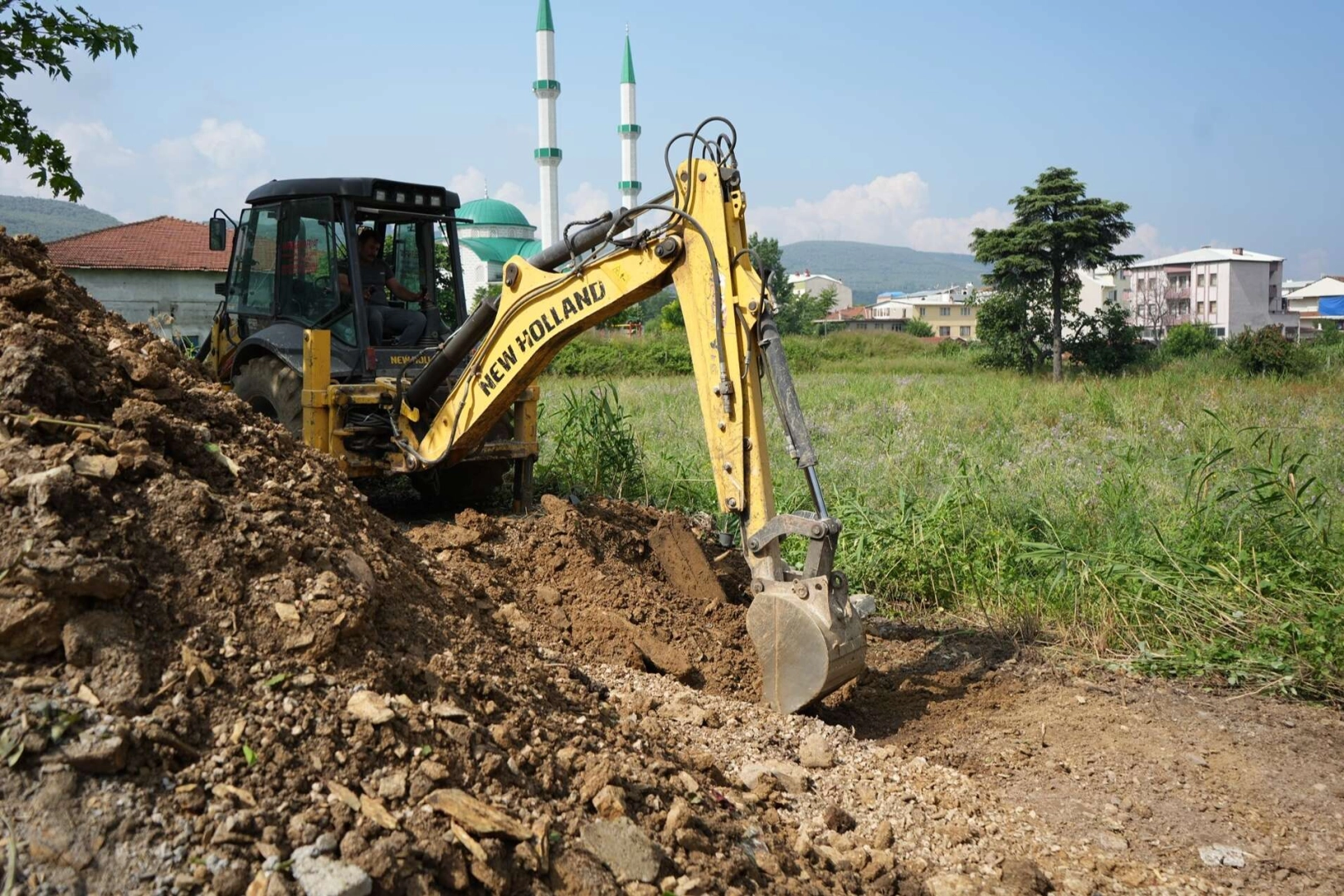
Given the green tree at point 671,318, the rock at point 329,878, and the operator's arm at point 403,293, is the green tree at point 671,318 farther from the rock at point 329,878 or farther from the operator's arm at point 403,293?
the rock at point 329,878

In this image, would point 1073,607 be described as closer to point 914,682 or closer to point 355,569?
point 914,682

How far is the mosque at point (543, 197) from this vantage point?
175 feet

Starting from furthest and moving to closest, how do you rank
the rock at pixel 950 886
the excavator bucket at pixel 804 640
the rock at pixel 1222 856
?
the excavator bucket at pixel 804 640
the rock at pixel 1222 856
the rock at pixel 950 886

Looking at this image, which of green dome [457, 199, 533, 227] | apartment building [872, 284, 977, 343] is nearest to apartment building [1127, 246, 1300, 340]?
apartment building [872, 284, 977, 343]

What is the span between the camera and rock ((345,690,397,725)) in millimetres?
2963

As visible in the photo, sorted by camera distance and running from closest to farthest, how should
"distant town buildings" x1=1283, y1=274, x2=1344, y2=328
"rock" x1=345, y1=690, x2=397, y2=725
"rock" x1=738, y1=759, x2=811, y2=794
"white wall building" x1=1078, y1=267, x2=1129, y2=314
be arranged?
"rock" x1=345, y1=690, x2=397, y2=725 < "rock" x1=738, y1=759, x2=811, y2=794 < "white wall building" x1=1078, y1=267, x2=1129, y2=314 < "distant town buildings" x1=1283, y1=274, x2=1344, y2=328

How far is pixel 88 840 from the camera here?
244 cm

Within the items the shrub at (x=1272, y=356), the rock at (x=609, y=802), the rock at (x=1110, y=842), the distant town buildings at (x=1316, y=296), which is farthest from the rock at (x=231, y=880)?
the distant town buildings at (x=1316, y=296)

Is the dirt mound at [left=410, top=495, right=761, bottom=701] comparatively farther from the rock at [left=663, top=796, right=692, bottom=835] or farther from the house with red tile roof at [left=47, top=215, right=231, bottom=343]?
the house with red tile roof at [left=47, top=215, right=231, bottom=343]

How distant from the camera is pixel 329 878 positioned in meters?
2.48

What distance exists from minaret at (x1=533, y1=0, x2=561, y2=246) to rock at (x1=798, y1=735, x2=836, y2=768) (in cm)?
5264

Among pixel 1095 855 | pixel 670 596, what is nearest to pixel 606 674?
pixel 670 596

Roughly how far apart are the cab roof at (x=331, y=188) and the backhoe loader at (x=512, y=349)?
1 centimetres

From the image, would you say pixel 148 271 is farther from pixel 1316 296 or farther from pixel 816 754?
pixel 1316 296
